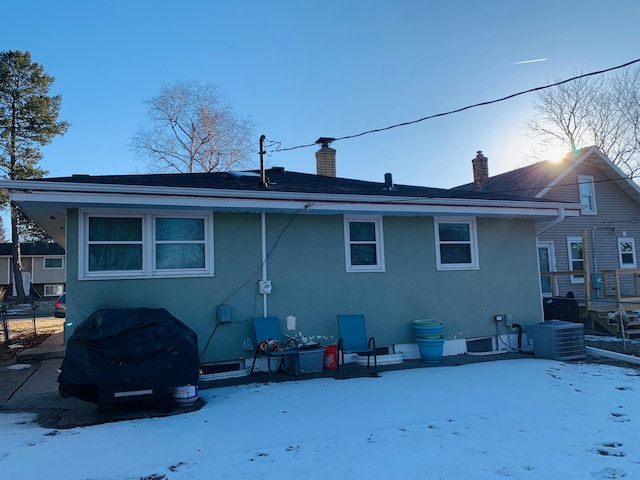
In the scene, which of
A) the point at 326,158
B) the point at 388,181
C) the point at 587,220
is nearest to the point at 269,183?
the point at 388,181

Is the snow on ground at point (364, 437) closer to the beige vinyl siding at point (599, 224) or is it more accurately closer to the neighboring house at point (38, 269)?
the beige vinyl siding at point (599, 224)

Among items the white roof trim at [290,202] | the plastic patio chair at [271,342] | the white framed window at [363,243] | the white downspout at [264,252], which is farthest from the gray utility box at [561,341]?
the white downspout at [264,252]

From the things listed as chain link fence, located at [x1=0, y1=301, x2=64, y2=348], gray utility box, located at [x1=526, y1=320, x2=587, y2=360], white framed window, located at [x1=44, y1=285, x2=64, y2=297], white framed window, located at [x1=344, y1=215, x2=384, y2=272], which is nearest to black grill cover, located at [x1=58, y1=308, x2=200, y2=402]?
white framed window, located at [x1=344, y1=215, x2=384, y2=272]

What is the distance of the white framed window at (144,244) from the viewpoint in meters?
7.09

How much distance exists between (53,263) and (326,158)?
32146 mm

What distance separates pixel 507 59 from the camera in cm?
955

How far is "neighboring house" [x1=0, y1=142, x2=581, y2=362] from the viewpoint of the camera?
703cm

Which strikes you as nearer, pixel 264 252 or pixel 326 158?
pixel 264 252

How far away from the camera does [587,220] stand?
16.9 m

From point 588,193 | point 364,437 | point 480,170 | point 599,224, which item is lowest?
point 364,437

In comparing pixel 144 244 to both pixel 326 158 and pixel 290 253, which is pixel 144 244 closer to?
pixel 290 253

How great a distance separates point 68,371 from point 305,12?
9.07 m

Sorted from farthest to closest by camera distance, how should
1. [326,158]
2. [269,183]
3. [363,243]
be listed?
[326,158]
[269,183]
[363,243]

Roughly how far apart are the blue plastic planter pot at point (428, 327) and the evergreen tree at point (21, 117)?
27929 mm
